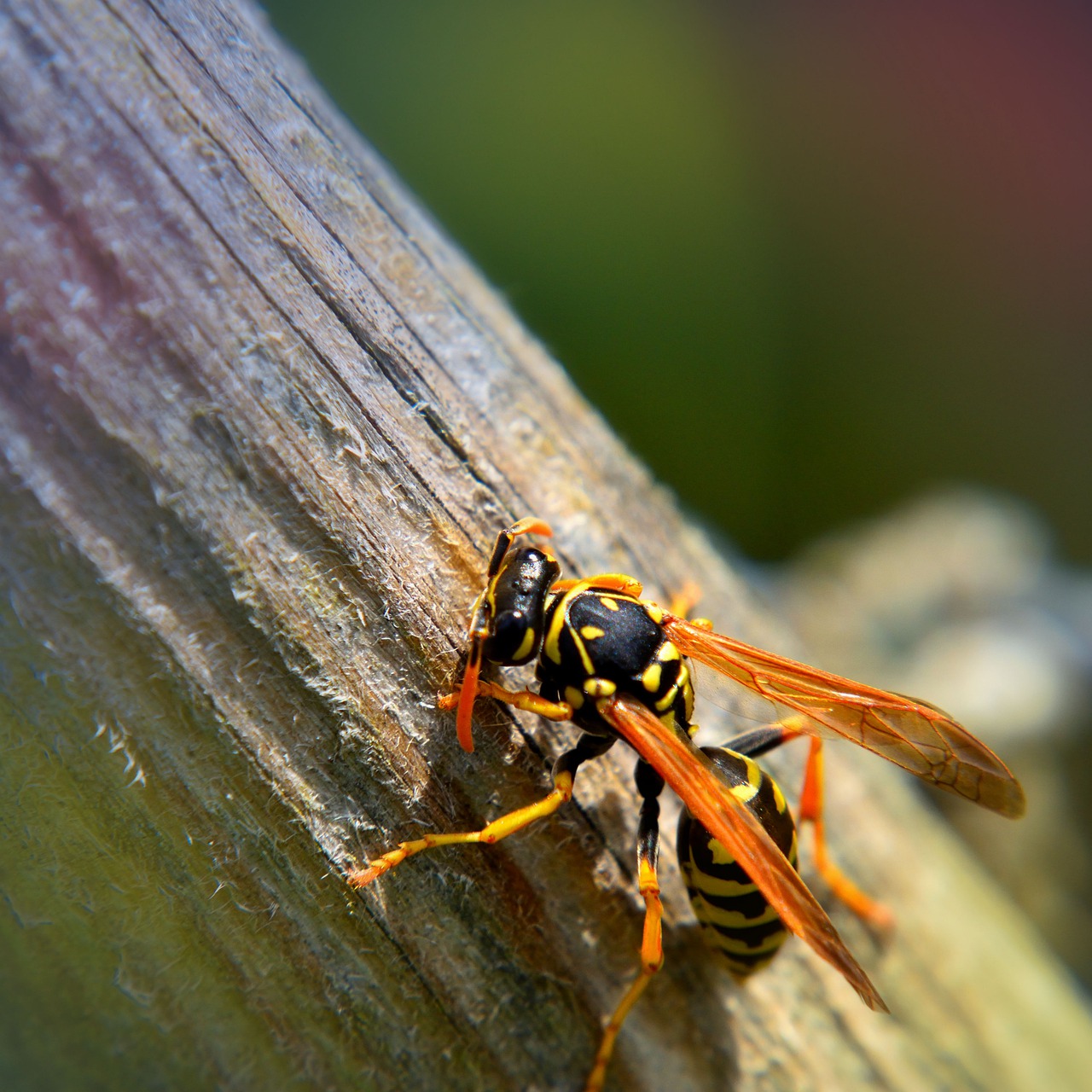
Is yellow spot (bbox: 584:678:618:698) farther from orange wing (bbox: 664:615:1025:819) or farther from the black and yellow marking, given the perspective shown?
orange wing (bbox: 664:615:1025:819)

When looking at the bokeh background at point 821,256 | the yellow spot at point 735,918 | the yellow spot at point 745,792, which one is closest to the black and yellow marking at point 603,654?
the yellow spot at point 745,792

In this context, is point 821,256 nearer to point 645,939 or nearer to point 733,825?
point 733,825

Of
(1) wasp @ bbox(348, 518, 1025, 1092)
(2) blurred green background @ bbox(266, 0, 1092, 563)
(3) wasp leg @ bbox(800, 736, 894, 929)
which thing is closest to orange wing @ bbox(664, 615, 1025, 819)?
(1) wasp @ bbox(348, 518, 1025, 1092)

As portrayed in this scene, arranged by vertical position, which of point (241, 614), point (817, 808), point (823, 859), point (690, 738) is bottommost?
point (823, 859)

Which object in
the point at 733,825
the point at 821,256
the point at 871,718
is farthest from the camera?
the point at 821,256

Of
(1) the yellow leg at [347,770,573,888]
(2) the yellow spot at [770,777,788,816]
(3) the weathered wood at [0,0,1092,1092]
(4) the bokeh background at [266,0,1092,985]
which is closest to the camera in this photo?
(3) the weathered wood at [0,0,1092,1092]

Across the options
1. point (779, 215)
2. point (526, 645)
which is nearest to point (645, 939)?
point (526, 645)

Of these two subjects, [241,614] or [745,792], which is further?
[745,792]

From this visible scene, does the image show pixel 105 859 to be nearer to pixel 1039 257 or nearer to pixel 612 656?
pixel 612 656
